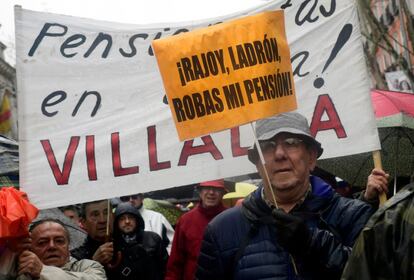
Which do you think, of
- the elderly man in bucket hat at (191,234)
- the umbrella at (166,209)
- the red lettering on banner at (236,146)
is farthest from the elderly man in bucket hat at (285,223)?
the umbrella at (166,209)

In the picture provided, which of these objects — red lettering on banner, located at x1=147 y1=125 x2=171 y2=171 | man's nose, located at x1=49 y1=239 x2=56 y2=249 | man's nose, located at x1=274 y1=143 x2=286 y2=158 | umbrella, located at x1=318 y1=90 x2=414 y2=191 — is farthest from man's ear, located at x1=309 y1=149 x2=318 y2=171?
umbrella, located at x1=318 y1=90 x2=414 y2=191

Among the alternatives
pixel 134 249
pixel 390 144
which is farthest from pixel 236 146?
pixel 390 144

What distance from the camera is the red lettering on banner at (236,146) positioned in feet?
14.0

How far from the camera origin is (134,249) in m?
5.80

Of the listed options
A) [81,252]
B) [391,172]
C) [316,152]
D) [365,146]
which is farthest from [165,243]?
[316,152]

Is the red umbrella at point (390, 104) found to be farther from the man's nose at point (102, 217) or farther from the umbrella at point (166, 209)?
the umbrella at point (166, 209)

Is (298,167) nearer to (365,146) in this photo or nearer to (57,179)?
(365,146)

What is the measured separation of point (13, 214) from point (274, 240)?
→ 113cm

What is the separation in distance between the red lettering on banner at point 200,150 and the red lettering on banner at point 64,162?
607 mm

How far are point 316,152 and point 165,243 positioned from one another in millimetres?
3430

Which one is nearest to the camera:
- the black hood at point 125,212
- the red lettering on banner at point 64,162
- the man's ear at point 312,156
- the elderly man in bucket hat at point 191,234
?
the man's ear at point 312,156

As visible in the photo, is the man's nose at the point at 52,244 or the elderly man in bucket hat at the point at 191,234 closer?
the man's nose at the point at 52,244

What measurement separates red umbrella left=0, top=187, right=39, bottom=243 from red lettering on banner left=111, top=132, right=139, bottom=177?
88 cm

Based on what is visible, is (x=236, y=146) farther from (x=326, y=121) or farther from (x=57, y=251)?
(x=57, y=251)
